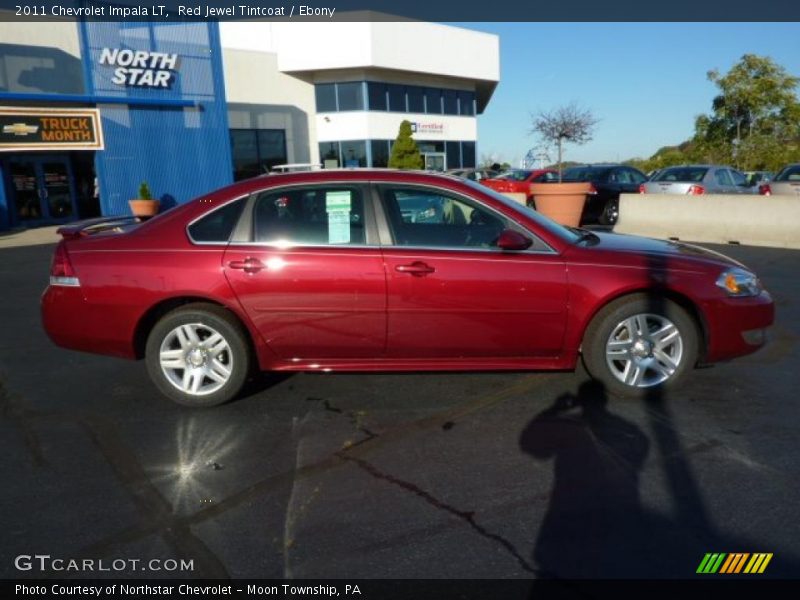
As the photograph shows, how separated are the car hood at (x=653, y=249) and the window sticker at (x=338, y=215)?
1637 millimetres

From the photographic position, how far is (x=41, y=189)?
1998 centimetres

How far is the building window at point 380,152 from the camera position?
103ft

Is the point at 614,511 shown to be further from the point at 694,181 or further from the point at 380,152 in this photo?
the point at 380,152

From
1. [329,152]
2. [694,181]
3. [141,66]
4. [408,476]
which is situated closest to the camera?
[408,476]

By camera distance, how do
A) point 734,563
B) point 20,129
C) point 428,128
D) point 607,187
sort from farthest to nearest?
1. point 428,128
2. point 20,129
3. point 607,187
4. point 734,563

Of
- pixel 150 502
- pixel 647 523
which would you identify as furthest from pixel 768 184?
pixel 150 502

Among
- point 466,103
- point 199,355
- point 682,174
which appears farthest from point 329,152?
point 199,355

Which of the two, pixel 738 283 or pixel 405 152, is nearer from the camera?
pixel 738 283

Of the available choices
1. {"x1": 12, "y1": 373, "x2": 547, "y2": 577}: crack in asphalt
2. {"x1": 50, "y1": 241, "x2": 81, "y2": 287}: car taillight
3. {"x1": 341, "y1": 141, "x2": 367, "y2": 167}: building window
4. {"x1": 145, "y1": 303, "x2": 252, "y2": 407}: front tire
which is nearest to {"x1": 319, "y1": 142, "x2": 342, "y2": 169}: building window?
{"x1": 341, "y1": 141, "x2": 367, "y2": 167}: building window

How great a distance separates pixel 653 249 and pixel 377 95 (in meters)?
29.3

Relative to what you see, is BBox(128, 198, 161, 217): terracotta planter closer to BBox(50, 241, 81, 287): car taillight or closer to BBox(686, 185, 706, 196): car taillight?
BBox(686, 185, 706, 196): car taillight

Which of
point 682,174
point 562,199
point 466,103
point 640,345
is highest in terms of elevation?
point 466,103

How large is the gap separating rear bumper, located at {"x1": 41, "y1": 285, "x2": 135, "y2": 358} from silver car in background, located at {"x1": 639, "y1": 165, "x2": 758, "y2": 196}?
13.6 metres

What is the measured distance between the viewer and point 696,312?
4.16 m
